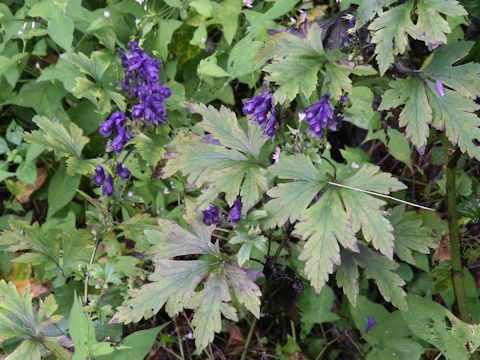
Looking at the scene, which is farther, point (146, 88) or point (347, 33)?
point (146, 88)

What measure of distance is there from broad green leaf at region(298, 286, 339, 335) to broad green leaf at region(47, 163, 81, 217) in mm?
1226

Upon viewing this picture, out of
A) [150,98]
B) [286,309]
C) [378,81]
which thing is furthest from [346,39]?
[286,309]

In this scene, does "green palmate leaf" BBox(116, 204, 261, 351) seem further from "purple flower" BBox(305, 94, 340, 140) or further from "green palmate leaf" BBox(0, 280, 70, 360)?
"purple flower" BBox(305, 94, 340, 140)

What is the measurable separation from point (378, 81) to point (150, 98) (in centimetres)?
92

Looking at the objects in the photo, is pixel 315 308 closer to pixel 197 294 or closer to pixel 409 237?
pixel 409 237

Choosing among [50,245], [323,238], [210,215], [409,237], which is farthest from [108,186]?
[409,237]

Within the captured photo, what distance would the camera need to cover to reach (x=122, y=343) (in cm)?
187

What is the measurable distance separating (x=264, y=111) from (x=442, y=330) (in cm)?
85

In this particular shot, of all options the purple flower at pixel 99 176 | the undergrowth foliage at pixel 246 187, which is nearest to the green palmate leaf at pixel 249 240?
the undergrowth foliage at pixel 246 187

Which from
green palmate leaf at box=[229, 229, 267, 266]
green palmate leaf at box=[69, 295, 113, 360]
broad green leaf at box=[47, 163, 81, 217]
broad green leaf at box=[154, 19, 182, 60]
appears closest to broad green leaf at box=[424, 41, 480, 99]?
green palmate leaf at box=[229, 229, 267, 266]

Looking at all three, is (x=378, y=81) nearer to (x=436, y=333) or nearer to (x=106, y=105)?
(x=436, y=333)

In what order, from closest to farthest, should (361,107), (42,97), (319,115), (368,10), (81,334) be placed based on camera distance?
(81,334), (368,10), (319,115), (361,107), (42,97)

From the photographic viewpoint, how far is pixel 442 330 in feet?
6.29

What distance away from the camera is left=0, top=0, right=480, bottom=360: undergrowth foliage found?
1.67 metres
